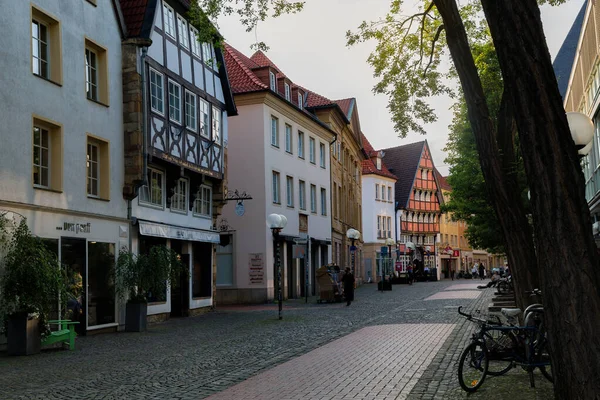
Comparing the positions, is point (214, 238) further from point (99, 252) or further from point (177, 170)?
point (99, 252)

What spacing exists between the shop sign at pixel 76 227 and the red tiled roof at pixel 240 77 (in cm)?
1518

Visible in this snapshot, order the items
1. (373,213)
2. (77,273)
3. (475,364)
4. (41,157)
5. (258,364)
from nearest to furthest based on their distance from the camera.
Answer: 1. (475,364)
2. (258,364)
3. (41,157)
4. (77,273)
5. (373,213)

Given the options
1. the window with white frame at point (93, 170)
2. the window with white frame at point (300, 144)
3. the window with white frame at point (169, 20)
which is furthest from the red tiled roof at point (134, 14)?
the window with white frame at point (300, 144)

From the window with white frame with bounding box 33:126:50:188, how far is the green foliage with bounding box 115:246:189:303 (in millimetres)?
3314

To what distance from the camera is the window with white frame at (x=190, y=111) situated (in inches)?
946

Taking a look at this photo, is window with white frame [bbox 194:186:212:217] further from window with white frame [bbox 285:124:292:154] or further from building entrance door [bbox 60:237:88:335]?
window with white frame [bbox 285:124:292:154]

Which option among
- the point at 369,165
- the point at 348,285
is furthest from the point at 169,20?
the point at 369,165

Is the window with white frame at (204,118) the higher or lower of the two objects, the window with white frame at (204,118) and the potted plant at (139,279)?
the higher

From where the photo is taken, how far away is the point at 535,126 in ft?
19.2

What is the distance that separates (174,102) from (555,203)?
60.2ft

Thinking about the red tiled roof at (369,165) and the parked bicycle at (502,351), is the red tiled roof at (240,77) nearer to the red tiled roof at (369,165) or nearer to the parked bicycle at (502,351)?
the parked bicycle at (502,351)

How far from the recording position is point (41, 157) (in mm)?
17000

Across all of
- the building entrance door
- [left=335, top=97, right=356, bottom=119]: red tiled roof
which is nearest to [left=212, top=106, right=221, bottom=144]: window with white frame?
the building entrance door

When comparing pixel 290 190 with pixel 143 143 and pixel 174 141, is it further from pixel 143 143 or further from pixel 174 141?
pixel 143 143
